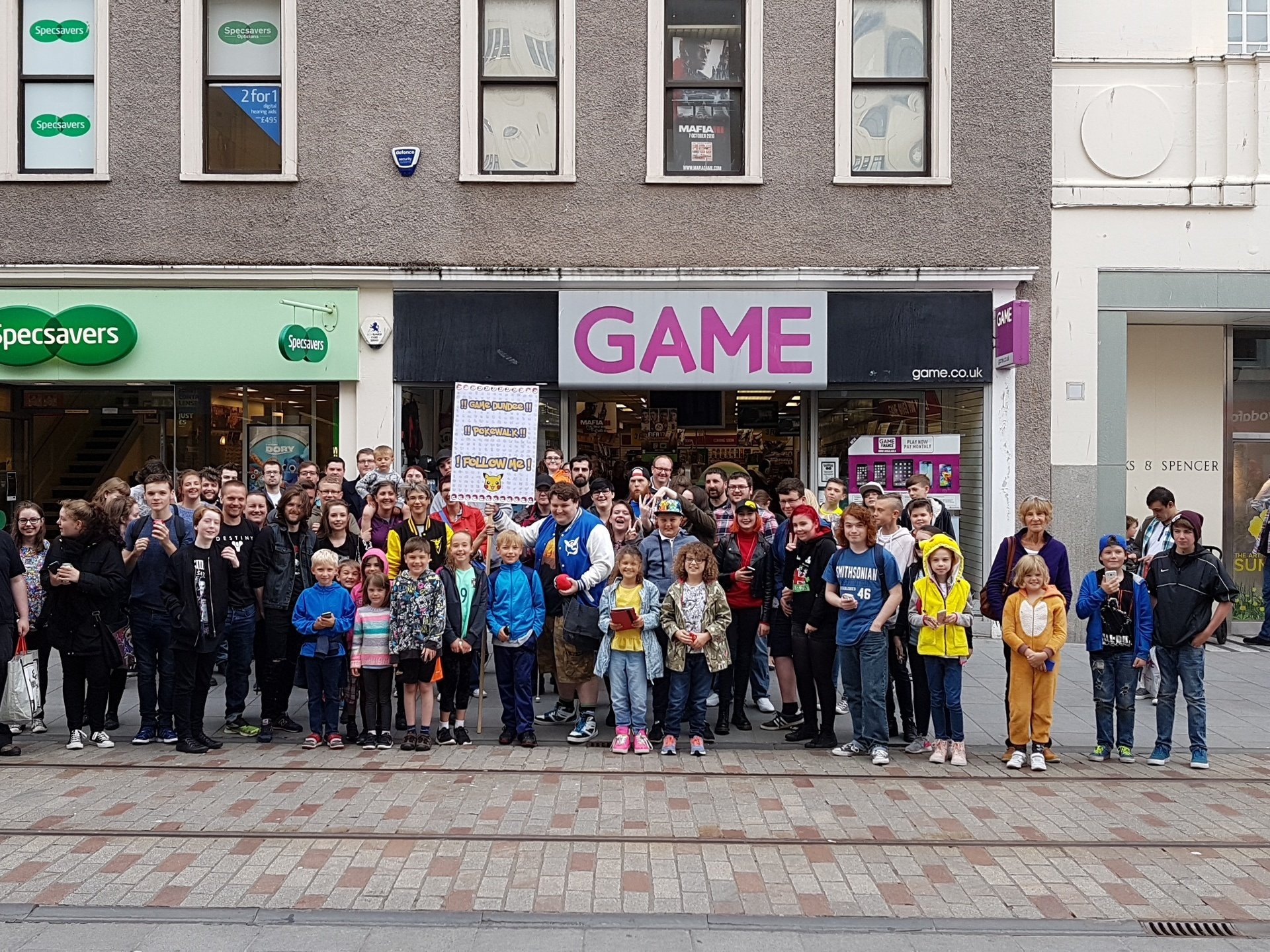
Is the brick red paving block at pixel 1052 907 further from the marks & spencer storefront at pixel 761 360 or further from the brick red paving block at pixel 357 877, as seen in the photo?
the marks & spencer storefront at pixel 761 360

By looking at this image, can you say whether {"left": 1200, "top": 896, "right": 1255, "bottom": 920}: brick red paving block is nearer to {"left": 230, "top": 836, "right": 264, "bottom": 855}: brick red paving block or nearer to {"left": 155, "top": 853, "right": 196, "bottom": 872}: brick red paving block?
{"left": 230, "top": 836, "right": 264, "bottom": 855}: brick red paving block

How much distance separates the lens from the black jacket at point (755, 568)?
357 inches

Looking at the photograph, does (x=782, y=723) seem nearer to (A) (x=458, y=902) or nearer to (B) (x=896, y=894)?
(B) (x=896, y=894)

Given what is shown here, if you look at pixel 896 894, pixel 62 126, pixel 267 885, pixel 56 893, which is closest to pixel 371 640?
pixel 267 885

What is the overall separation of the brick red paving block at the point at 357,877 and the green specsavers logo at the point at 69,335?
367 inches

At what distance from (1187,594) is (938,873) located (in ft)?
11.5

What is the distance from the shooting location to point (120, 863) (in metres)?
5.99

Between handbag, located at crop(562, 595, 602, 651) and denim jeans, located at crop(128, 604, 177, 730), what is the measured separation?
2.96 meters

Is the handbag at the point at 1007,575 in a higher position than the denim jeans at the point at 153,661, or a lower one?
higher

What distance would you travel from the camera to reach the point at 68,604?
846 cm

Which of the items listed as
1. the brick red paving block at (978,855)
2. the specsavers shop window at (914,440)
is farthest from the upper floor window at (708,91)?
the brick red paving block at (978,855)

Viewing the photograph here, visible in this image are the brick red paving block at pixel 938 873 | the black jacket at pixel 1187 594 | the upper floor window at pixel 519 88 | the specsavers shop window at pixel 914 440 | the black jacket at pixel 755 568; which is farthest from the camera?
the specsavers shop window at pixel 914 440

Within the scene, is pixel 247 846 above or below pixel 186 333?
below

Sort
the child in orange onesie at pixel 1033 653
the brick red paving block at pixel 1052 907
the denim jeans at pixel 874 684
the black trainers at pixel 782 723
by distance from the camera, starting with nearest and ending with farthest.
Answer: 1. the brick red paving block at pixel 1052 907
2. the child in orange onesie at pixel 1033 653
3. the denim jeans at pixel 874 684
4. the black trainers at pixel 782 723
